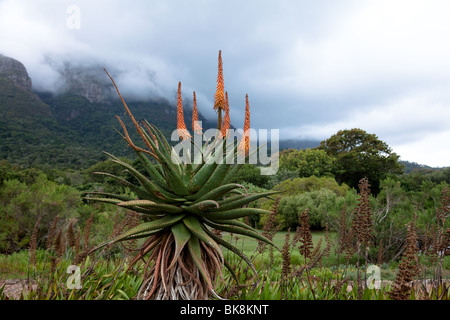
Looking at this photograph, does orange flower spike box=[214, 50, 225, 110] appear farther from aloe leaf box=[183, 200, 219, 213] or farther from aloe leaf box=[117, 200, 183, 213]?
aloe leaf box=[117, 200, 183, 213]

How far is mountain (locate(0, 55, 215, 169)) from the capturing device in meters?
51.1

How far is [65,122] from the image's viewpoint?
76.9 m

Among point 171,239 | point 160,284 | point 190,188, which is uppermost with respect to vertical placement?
point 190,188

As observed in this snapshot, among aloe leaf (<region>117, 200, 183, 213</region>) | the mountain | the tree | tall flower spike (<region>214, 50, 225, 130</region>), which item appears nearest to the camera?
aloe leaf (<region>117, 200, 183, 213</region>)

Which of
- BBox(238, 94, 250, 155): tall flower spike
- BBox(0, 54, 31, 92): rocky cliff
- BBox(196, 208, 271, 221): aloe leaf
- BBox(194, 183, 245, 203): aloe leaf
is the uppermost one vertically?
BBox(0, 54, 31, 92): rocky cliff

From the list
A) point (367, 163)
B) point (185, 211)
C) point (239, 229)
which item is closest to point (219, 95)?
point (185, 211)

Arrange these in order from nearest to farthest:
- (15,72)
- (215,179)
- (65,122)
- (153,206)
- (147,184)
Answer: (153,206) < (147,184) < (215,179) < (65,122) < (15,72)

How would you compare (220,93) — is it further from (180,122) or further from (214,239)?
(214,239)

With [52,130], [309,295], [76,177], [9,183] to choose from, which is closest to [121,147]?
[76,177]

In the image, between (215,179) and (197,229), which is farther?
(215,179)

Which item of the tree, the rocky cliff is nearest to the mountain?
the rocky cliff

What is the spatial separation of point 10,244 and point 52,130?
233ft
